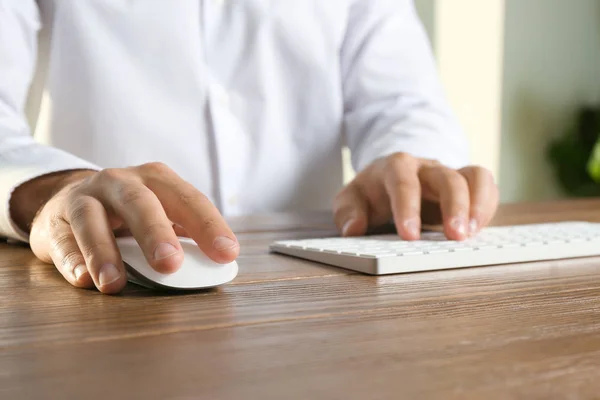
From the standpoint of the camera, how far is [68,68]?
47.3 inches

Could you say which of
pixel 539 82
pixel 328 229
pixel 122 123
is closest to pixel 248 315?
pixel 328 229

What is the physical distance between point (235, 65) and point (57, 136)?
0.35 meters

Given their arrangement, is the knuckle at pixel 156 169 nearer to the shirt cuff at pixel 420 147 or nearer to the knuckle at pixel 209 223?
the knuckle at pixel 209 223

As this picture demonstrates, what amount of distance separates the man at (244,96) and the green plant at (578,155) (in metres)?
2.20

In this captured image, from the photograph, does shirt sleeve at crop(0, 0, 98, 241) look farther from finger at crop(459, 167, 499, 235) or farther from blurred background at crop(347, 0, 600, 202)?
blurred background at crop(347, 0, 600, 202)

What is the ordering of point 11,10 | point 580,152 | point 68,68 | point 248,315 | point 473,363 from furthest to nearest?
point 580,152
point 68,68
point 11,10
point 248,315
point 473,363

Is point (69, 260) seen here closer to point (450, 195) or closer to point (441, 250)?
point (441, 250)

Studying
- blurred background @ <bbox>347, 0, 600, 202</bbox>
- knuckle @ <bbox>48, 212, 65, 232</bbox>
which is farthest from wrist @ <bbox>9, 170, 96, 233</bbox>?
blurred background @ <bbox>347, 0, 600, 202</bbox>

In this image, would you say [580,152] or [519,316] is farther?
[580,152]

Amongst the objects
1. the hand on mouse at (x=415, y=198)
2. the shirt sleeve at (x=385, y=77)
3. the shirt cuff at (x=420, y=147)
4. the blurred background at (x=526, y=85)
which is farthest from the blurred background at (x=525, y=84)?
the hand on mouse at (x=415, y=198)

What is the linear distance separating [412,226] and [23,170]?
0.43m

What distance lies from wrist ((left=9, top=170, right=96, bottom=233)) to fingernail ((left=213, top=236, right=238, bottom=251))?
28cm

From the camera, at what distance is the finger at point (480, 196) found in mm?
735

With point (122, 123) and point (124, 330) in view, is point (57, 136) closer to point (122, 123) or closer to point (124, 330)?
point (122, 123)
